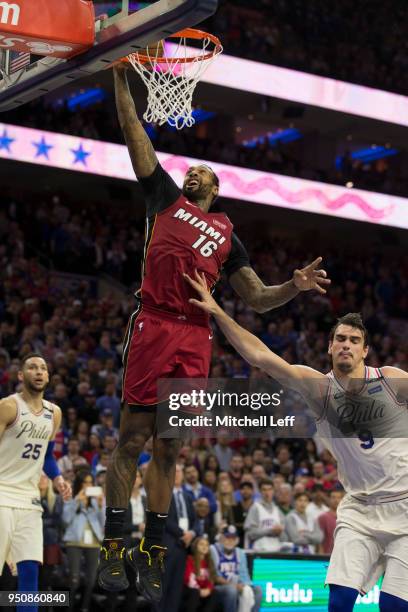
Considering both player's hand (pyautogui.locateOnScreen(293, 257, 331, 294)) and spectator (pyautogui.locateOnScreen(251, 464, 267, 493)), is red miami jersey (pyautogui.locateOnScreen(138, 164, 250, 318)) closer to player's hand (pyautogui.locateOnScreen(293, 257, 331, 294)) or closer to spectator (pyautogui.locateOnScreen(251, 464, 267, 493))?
player's hand (pyautogui.locateOnScreen(293, 257, 331, 294))

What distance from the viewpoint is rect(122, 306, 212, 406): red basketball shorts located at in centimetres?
618

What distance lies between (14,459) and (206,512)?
434cm

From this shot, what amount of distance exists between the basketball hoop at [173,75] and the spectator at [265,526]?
7267 mm

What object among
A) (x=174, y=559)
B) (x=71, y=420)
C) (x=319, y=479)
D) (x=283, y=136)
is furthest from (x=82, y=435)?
(x=283, y=136)

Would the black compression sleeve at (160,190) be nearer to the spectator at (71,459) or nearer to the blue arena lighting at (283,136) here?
the spectator at (71,459)

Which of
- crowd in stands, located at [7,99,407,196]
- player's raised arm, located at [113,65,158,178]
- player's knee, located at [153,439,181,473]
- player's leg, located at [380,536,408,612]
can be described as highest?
crowd in stands, located at [7,99,407,196]

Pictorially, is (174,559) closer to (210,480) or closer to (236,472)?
(210,480)

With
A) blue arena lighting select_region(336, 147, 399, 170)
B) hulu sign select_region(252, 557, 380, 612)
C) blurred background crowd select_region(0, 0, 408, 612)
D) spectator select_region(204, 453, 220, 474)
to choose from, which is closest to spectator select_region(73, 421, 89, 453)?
blurred background crowd select_region(0, 0, 408, 612)

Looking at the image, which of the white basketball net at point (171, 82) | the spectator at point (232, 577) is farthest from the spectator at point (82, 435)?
the white basketball net at point (171, 82)

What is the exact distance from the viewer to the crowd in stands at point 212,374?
11984 millimetres

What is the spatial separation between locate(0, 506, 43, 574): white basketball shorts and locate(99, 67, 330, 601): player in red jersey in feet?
9.37

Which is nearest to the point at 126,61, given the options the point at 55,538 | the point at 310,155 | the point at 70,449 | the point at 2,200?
the point at 55,538

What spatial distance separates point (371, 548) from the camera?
6.47 meters

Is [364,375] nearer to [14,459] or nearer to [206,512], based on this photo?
[14,459]
